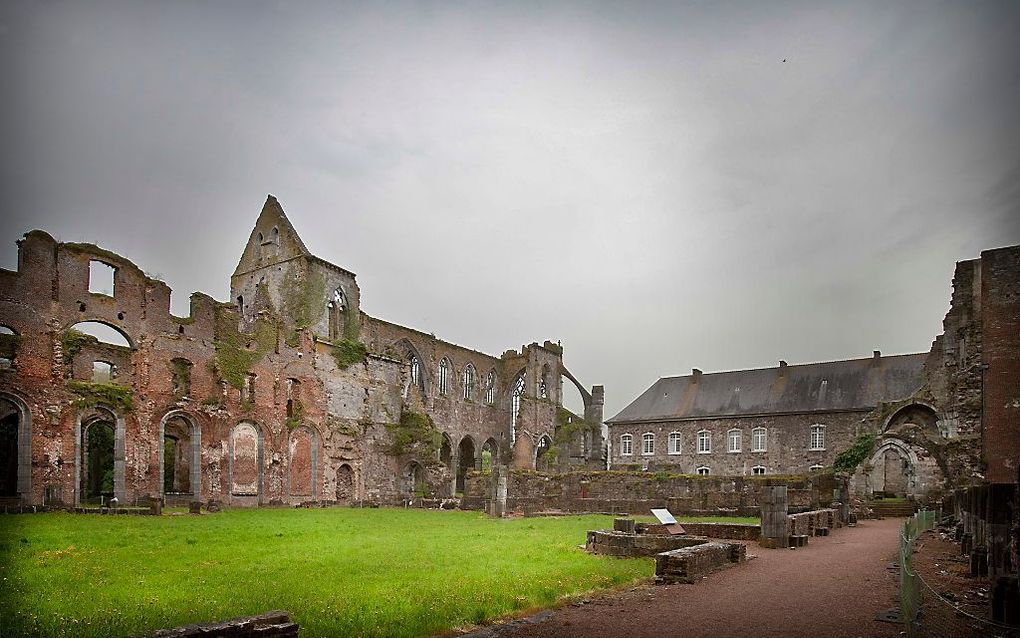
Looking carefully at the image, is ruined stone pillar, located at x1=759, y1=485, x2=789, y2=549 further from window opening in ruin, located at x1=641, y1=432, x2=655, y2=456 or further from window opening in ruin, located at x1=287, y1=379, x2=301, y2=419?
window opening in ruin, located at x1=641, y1=432, x2=655, y2=456

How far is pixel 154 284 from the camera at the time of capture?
32969 mm

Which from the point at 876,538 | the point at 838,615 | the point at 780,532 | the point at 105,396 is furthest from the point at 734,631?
the point at 105,396

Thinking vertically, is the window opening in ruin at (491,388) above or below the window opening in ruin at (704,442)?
above

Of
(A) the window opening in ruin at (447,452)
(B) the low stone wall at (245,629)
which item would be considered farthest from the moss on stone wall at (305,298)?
(B) the low stone wall at (245,629)

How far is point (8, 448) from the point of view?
35969 mm

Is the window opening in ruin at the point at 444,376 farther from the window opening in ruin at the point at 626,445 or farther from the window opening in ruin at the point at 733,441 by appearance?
the window opening in ruin at the point at 733,441

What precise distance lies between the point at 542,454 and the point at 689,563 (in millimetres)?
46388

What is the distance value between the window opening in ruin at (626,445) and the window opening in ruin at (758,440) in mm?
8957

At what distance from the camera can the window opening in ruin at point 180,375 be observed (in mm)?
33125

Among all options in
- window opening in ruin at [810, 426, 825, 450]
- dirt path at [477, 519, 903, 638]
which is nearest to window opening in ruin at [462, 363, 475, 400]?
window opening in ruin at [810, 426, 825, 450]

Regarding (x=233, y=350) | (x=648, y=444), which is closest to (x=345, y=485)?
(x=233, y=350)

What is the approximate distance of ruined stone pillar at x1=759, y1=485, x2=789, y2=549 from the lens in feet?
57.7

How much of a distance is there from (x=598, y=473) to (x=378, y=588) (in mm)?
24851

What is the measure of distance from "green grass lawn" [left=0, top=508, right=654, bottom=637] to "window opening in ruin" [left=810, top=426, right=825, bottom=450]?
109 ft
